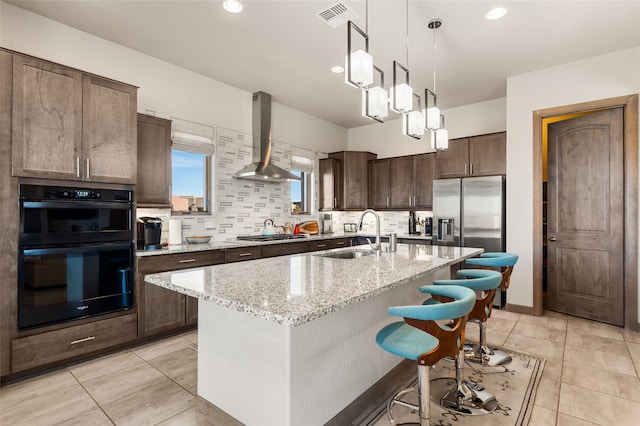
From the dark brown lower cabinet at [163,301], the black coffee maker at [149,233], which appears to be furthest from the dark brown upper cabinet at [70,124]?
the dark brown lower cabinet at [163,301]

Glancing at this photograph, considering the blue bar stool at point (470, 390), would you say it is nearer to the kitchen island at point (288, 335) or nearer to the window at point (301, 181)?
the kitchen island at point (288, 335)

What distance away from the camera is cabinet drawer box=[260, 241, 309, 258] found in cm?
421

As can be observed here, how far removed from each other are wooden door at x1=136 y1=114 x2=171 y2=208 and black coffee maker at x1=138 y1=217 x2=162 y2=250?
0.62ft

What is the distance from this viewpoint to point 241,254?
392 centimetres

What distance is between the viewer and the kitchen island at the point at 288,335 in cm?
144

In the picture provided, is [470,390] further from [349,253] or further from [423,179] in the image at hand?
[423,179]

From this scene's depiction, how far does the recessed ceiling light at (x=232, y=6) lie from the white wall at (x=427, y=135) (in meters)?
3.84

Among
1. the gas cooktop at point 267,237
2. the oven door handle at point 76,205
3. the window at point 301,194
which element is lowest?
the gas cooktop at point 267,237

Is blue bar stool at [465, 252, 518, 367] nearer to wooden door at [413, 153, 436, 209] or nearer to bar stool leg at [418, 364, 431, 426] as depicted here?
bar stool leg at [418, 364, 431, 426]

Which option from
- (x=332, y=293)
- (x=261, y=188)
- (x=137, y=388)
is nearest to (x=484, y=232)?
(x=261, y=188)

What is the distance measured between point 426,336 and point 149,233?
2881 mm

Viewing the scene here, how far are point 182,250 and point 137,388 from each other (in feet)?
4.28

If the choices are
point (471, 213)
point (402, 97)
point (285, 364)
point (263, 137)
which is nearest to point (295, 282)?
point (285, 364)

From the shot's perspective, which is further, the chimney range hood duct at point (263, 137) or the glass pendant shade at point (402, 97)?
the chimney range hood duct at point (263, 137)
